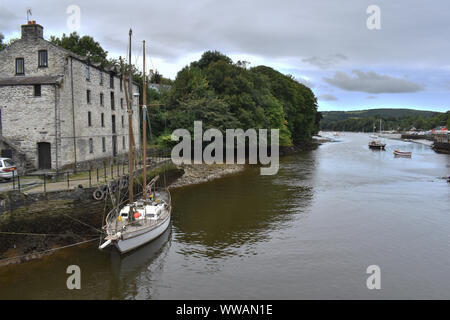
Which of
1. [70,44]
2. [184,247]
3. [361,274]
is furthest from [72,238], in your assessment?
[70,44]

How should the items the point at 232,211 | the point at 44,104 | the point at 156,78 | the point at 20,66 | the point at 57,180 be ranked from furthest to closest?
the point at 156,78, the point at 20,66, the point at 232,211, the point at 44,104, the point at 57,180

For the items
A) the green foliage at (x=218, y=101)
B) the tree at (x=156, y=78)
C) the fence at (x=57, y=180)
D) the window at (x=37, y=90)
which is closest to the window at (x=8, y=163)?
the fence at (x=57, y=180)

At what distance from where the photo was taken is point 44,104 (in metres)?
27.2

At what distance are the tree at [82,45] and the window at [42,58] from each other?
27.8 m

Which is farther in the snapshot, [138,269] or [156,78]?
[156,78]

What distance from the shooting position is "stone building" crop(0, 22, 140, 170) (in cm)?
2728

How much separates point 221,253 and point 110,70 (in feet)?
84.7

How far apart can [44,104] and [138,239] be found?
579 inches

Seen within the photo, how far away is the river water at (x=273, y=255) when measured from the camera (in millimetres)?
16062

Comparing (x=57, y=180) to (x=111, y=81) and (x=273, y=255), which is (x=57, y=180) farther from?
(x=111, y=81)

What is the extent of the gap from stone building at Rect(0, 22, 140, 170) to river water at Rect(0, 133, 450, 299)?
10.2 meters

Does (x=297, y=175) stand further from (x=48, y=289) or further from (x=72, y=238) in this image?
(x=48, y=289)

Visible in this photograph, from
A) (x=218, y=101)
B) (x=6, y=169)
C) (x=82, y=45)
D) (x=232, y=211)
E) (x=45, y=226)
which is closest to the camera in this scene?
(x=45, y=226)

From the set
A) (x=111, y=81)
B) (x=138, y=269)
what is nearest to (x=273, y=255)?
(x=138, y=269)
